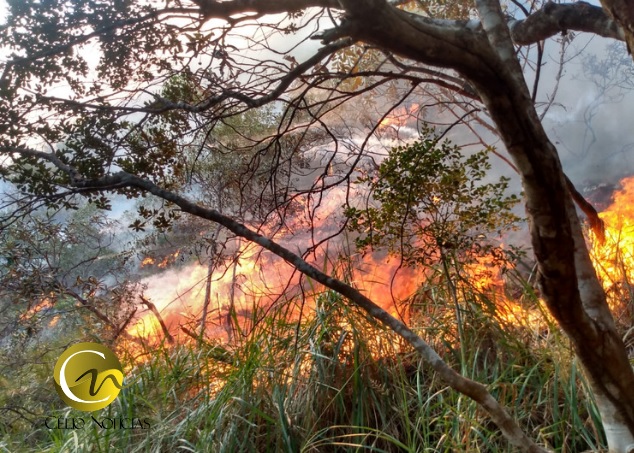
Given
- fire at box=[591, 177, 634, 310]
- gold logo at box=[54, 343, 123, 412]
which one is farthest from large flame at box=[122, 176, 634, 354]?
gold logo at box=[54, 343, 123, 412]

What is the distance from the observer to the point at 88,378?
6.95 ft

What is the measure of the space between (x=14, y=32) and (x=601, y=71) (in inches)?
Result: 180

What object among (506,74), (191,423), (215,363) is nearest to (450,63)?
(506,74)

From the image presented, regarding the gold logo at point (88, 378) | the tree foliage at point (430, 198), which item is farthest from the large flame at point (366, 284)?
the gold logo at point (88, 378)

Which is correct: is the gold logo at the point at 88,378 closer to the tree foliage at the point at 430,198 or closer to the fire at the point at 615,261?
the tree foliage at the point at 430,198

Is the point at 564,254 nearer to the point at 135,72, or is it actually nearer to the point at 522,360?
the point at 522,360

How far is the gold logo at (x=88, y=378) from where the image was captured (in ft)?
6.75

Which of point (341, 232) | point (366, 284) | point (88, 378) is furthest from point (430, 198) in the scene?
point (88, 378)

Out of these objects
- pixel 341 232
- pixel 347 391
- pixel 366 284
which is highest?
pixel 366 284

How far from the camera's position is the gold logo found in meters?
2.06

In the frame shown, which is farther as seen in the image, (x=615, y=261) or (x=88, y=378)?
(x=615, y=261)

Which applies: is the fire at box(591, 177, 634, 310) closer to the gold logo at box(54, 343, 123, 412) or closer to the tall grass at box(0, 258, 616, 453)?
the tall grass at box(0, 258, 616, 453)

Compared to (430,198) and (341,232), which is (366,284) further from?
(430,198)

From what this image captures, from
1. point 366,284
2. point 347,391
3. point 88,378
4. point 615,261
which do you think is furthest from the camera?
point 366,284
